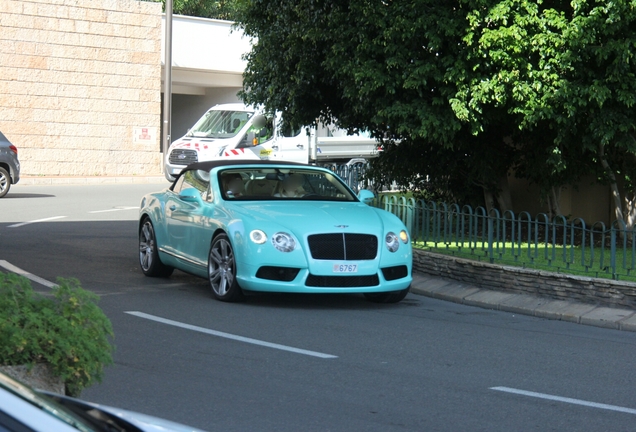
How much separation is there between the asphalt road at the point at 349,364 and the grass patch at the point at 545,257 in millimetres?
898

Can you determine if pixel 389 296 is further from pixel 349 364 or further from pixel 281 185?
pixel 349 364

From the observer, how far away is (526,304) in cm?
1109

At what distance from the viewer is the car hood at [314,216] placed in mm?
10664

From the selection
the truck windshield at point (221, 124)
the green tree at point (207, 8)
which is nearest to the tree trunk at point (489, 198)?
the truck windshield at point (221, 124)

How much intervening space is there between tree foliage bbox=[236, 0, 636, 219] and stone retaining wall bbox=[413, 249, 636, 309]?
1.82 metres

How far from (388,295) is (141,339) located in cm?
329

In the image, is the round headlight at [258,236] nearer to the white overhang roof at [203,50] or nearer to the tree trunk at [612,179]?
the tree trunk at [612,179]

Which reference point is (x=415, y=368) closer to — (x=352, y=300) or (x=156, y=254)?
(x=352, y=300)

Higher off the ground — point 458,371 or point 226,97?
point 226,97

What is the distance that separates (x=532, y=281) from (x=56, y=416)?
354 inches

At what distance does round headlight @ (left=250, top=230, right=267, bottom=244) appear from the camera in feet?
34.6

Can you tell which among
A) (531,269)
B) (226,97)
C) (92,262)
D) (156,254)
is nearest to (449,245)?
(531,269)

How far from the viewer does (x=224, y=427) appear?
6031mm

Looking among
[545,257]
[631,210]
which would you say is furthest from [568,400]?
[631,210]
